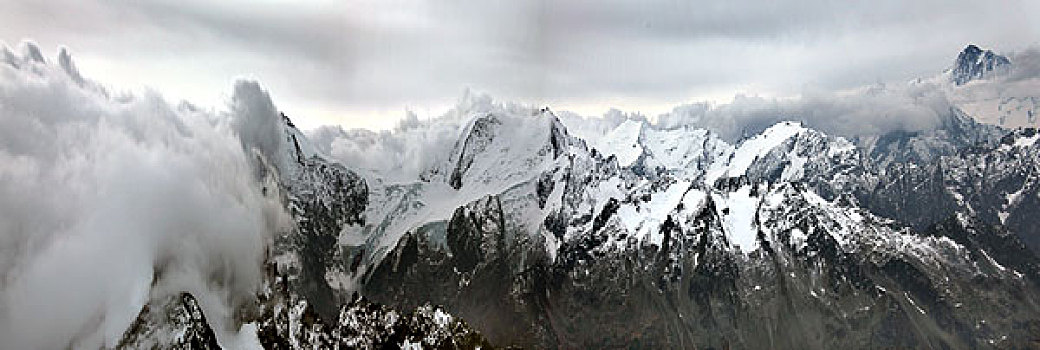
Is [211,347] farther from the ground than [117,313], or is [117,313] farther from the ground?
[117,313]

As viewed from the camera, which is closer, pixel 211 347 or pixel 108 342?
pixel 108 342

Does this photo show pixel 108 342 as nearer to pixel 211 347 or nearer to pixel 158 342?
pixel 158 342

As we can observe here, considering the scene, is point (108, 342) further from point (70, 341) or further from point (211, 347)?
point (211, 347)

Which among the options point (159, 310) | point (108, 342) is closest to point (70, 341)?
point (108, 342)

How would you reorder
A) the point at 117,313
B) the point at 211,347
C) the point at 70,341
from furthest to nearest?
the point at 211,347
the point at 117,313
the point at 70,341

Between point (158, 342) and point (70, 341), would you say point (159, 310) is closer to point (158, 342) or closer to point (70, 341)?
point (158, 342)

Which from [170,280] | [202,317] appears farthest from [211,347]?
[170,280]

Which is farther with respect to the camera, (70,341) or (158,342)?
(158,342)

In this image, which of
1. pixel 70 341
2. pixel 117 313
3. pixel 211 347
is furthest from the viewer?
pixel 211 347
